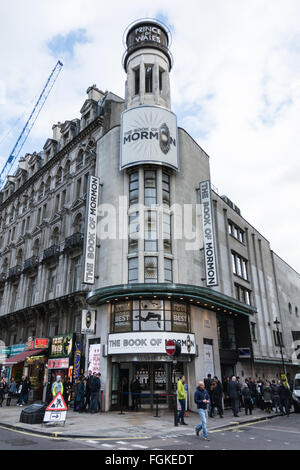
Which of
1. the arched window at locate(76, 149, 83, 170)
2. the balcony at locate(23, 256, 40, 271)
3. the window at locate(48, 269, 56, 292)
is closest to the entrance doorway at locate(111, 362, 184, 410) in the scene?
the window at locate(48, 269, 56, 292)

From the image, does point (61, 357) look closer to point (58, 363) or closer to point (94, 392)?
point (58, 363)

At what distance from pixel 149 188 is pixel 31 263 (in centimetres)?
1643

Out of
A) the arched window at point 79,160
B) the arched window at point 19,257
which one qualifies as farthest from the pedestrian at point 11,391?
the arched window at point 79,160

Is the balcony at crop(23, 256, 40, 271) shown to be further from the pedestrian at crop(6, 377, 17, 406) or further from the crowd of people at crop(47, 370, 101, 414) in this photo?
the crowd of people at crop(47, 370, 101, 414)

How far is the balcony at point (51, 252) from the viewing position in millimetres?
31362

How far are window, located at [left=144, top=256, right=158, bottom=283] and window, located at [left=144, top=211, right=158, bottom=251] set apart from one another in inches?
28.3

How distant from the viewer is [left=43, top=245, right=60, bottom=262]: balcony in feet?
103

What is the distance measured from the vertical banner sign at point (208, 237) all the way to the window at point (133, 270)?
511 cm

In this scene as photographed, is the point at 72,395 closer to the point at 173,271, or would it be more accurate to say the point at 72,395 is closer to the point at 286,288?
the point at 173,271

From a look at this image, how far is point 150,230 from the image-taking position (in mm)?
24594

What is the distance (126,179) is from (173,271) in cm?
790

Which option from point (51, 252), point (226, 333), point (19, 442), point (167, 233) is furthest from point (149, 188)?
point (19, 442)

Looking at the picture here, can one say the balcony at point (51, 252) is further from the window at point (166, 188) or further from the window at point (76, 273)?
the window at point (166, 188)
